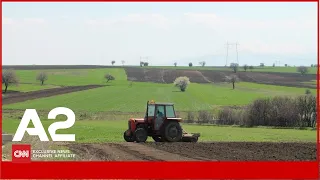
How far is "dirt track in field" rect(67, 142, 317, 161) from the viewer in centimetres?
2056

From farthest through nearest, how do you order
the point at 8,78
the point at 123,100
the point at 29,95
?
the point at 8,78, the point at 29,95, the point at 123,100

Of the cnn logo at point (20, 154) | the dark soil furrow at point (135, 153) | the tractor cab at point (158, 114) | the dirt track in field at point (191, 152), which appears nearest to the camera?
the cnn logo at point (20, 154)

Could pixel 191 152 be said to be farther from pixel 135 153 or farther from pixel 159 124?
pixel 159 124

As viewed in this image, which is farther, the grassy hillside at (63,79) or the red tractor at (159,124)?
the grassy hillside at (63,79)

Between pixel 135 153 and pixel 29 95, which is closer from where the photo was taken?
pixel 135 153

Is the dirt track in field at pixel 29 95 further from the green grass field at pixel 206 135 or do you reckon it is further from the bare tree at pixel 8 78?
the green grass field at pixel 206 135

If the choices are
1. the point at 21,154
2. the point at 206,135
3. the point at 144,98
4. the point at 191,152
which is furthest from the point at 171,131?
the point at 144,98

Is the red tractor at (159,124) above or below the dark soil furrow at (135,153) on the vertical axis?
above

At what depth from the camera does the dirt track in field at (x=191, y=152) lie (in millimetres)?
20562

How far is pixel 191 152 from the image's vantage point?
73.4ft

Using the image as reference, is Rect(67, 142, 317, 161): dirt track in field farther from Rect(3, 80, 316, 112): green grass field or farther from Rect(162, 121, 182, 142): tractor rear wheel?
Rect(3, 80, 316, 112): green grass field

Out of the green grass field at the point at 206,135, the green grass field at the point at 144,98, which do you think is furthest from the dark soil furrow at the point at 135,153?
the green grass field at the point at 144,98

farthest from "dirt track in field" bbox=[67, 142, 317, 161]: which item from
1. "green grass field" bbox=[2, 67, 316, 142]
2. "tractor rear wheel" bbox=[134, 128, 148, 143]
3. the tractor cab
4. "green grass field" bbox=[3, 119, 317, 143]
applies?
"green grass field" bbox=[2, 67, 316, 142]

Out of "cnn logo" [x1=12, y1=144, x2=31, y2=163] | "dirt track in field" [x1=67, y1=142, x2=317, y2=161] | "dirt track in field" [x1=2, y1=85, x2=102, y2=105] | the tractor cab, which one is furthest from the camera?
"dirt track in field" [x1=2, y1=85, x2=102, y2=105]
